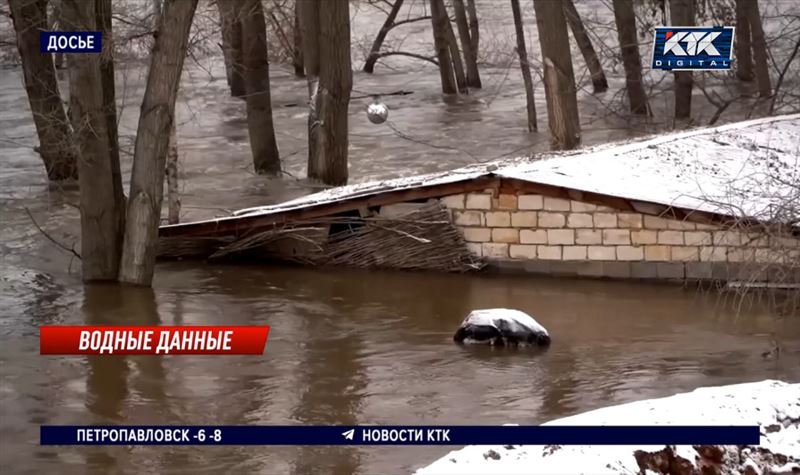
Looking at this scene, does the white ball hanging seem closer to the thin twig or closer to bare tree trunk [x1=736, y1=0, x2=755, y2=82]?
the thin twig

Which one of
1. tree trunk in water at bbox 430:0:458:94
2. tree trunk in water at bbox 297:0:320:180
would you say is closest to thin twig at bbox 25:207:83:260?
tree trunk in water at bbox 297:0:320:180

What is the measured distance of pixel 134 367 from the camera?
1258 cm

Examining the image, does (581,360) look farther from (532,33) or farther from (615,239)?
(532,33)

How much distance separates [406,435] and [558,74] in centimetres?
1395

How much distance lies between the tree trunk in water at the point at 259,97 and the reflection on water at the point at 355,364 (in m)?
7.78

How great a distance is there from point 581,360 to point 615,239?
419cm

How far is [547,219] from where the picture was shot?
16.8m

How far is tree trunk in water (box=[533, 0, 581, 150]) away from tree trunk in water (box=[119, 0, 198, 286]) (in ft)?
26.0

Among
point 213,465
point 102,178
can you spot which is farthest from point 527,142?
point 213,465

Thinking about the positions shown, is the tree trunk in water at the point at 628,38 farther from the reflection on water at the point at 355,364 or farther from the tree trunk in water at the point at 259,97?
the reflection on water at the point at 355,364

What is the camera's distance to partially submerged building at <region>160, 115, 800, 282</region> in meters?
16.3

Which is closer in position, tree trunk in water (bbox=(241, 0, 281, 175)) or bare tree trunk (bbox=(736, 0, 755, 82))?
tree trunk in water (bbox=(241, 0, 281, 175))

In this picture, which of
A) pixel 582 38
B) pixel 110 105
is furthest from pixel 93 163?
pixel 582 38

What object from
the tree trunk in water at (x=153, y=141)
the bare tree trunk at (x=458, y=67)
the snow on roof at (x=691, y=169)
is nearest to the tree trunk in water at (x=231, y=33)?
the tree trunk in water at (x=153, y=141)
